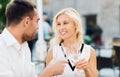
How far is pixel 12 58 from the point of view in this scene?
2.79m

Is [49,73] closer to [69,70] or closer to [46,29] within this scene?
[69,70]

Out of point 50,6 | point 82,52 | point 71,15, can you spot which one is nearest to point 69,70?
point 82,52

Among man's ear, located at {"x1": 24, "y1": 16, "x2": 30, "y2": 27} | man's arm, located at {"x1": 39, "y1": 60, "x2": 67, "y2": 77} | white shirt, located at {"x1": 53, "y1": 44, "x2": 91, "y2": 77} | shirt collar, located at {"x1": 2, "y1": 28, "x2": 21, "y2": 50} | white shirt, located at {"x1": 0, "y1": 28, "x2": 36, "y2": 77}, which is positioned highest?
man's ear, located at {"x1": 24, "y1": 16, "x2": 30, "y2": 27}

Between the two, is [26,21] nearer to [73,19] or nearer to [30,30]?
[30,30]

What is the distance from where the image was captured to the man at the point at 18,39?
2.78m

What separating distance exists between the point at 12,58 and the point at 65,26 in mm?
1132

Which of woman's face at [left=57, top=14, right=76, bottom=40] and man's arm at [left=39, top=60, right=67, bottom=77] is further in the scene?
woman's face at [left=57, top=14, right=76, bottom=40]

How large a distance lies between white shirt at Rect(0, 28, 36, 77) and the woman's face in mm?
992

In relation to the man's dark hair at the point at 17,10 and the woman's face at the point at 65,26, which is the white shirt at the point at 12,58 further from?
the woman's face at the point at 65,26

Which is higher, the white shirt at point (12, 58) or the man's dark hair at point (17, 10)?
the man's dark hair at point (17, 10)

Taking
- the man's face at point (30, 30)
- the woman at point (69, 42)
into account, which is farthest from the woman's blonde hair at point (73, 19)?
the man's face at point (30, 30)

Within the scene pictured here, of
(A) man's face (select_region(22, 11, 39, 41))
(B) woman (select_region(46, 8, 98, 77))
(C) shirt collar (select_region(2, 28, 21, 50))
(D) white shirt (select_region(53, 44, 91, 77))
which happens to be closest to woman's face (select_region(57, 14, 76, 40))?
(B) woman (select_region(46, 8, 98, 77))

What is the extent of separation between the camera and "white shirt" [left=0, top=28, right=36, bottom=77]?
2.73 m

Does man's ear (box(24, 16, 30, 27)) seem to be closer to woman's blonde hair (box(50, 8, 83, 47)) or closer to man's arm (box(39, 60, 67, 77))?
man's arm (box(39, 60, 67, 77))
